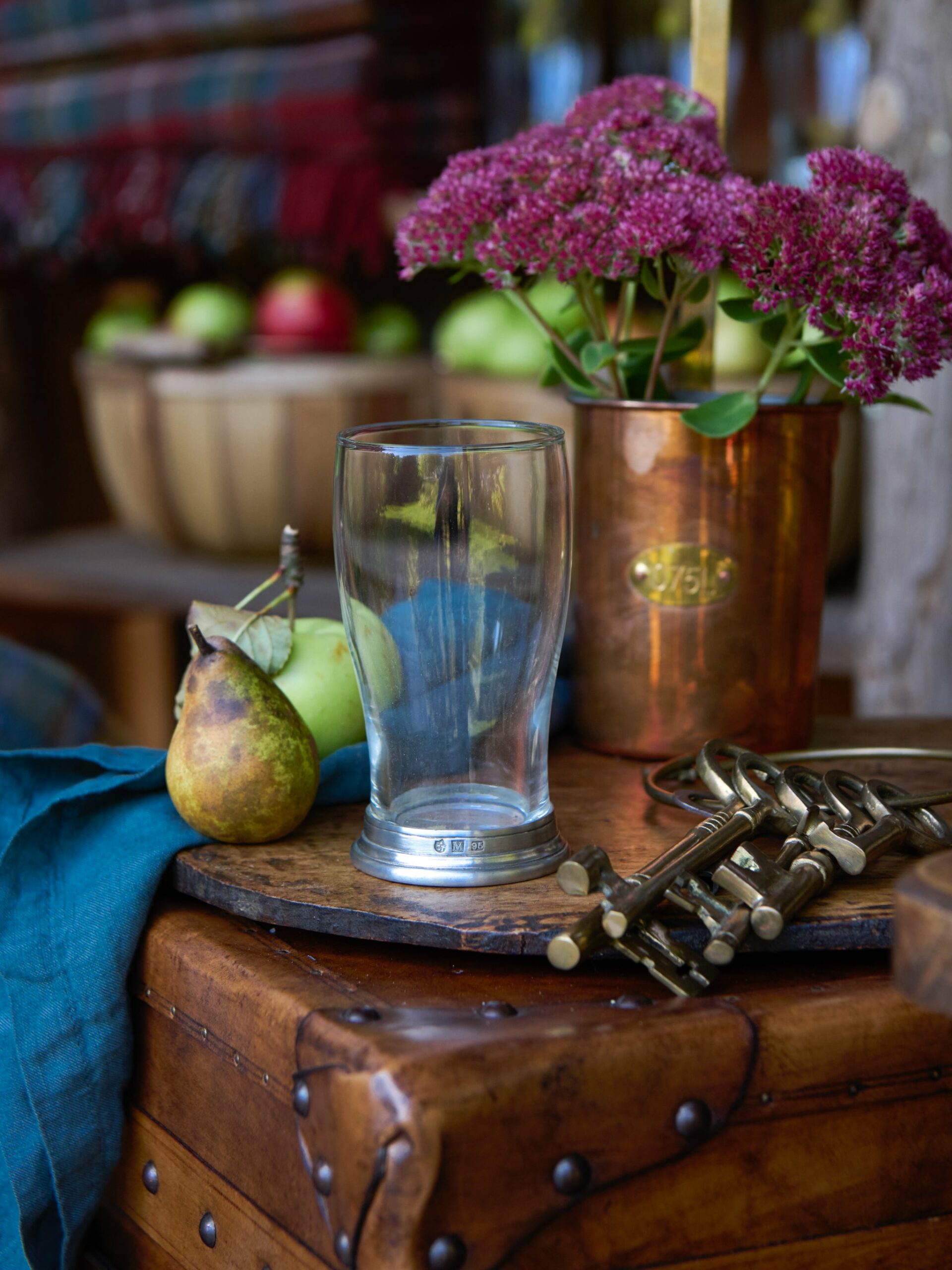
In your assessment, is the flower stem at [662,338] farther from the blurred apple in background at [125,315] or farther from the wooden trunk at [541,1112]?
the blurred apple in background at [125,315]

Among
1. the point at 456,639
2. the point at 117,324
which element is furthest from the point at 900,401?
the point at 117,324

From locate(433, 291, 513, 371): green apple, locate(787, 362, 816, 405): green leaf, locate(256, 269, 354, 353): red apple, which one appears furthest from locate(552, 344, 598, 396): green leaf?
locate(256, 269, 354, 353): red apple

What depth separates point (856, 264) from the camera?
61cm

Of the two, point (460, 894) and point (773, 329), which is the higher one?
point (773, 329)

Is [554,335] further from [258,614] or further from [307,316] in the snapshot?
[307,316]

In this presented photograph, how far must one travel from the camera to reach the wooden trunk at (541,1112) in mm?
435

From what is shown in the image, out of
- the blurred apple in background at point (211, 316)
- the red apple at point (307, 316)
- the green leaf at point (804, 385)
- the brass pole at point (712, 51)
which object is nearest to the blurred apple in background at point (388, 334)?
the red apple at point (307, 316)

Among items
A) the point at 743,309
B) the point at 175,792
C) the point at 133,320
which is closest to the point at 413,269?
the point at 743,309

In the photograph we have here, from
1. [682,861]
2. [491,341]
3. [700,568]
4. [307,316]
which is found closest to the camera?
[682,861]

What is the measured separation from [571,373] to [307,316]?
1193 mm

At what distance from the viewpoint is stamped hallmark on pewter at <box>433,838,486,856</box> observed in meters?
0.57

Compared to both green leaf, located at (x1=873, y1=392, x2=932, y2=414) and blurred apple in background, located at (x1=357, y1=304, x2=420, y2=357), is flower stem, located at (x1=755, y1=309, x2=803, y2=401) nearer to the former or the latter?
green leaf, located at (x1=873, y1=392, x2=932, y2=414)

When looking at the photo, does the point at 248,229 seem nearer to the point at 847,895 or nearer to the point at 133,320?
the point at 133,320

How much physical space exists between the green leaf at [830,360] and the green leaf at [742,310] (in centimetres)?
3
